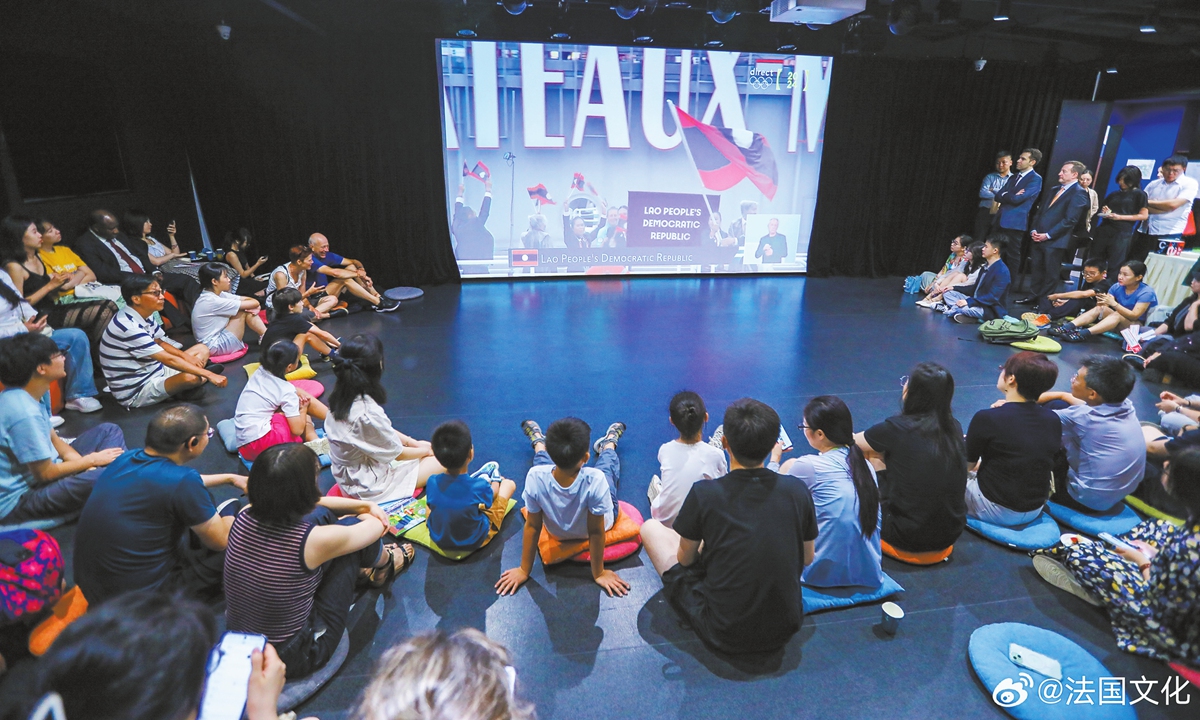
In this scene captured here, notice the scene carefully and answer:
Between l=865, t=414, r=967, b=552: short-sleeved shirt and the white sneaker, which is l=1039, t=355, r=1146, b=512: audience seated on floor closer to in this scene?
l=865, t=414, r=967, b=552: short-sleeved shirt

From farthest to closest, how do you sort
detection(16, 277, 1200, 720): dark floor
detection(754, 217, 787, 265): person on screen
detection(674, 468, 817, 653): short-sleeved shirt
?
1. detection(754, 217, 787, 265): person on screen
2. detection(16, 277, 1200, 720): dark floor
3. detection(674, 468, 817, 653): short-sleeved shirt

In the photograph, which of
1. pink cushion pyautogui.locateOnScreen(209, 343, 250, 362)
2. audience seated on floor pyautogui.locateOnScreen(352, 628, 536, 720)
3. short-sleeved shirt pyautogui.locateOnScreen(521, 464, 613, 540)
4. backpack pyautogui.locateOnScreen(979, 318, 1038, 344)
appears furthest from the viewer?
backpack pyautogui.locateOnScreen(979, 318, 1038, 344)

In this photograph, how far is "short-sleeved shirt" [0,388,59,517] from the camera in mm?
2535

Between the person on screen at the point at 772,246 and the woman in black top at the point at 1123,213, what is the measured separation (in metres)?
3.43

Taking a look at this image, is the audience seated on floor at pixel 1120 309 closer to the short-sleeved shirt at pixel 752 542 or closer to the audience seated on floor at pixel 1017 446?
the audience seated on floor at pixel 1017 446

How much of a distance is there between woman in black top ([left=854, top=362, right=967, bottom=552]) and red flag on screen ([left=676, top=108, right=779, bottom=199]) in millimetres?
5887

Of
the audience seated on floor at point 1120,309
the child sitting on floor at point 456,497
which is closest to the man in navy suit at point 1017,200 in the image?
the audience seated on floor at point 1120,309

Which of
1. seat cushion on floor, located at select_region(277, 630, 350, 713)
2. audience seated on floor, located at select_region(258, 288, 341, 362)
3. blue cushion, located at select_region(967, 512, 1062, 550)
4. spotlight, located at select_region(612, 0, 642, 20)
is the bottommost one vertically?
seat cushion on floor, located at select_region(277, 630, 350, 713)

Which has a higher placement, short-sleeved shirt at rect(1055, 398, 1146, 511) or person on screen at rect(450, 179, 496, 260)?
person on screen at rect(450, 179, 496, 260)

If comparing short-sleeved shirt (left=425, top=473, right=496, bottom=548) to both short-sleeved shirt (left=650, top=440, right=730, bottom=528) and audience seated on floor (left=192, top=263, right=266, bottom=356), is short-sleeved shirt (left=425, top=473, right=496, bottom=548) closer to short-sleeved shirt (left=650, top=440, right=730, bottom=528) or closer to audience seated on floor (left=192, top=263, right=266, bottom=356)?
short-sleeved shirt (left=650, top=440, right=730, bottom=528)

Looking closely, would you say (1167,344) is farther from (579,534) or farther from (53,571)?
(53,571)

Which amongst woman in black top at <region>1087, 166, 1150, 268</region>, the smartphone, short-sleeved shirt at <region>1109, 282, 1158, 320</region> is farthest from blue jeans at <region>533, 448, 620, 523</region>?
woman in black top at <region>1087, 166, 1150, 268</region>

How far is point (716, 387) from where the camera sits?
14.9ft

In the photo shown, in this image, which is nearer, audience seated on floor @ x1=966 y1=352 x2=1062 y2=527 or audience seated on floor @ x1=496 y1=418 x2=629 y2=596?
audience seated on floor @ x1=496 y1=418 x2=629 y2=596
